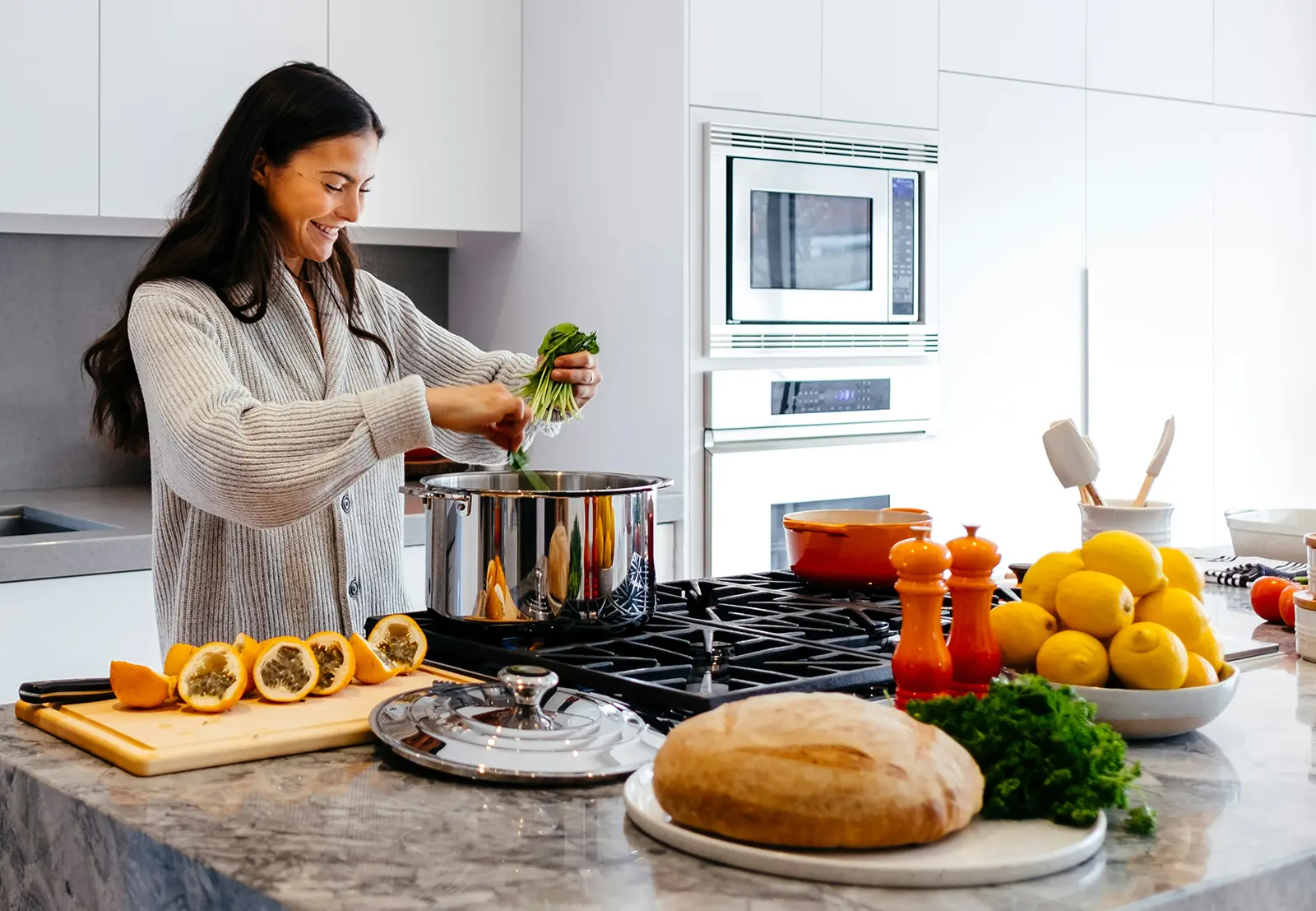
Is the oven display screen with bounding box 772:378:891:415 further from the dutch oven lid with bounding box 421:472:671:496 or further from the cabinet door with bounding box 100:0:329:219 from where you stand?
the dutch oven lid with bounding box 421:472:671:496

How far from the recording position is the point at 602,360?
3.08 meters

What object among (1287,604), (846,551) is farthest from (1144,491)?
(846,551)

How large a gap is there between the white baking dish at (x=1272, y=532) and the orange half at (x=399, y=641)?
1337mm

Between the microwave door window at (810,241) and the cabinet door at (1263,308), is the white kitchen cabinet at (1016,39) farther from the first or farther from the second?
the cabinet door at (1263,308)

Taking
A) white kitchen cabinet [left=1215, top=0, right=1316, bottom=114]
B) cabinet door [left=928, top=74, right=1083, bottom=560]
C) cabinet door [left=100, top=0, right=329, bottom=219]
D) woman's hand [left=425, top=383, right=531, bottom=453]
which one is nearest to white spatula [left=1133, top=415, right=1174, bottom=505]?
woman's hand [left=425, top=383, right=531, bottom=453]

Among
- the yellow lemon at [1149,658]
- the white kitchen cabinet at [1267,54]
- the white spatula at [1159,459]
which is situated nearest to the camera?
the yellow lemon at [1149,658]

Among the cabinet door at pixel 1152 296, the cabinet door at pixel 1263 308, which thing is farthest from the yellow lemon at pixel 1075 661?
the cabinet door at pixel 1263 308

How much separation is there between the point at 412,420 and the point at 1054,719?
843mm

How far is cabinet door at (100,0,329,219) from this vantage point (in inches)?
106

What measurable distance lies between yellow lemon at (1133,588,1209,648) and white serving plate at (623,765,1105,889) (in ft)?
1.05

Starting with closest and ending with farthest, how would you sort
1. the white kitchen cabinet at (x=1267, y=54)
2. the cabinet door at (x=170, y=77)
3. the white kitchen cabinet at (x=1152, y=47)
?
the cabinet door at (x=170, y=77) → the white kitchen cabinet at (x=1152, y=47) → the white kitchen cabinet at (x=1267, y=54)

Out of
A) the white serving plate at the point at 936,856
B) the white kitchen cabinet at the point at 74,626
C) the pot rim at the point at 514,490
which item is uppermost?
the pot rim at the point at 514,490

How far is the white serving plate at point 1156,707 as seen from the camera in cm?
115

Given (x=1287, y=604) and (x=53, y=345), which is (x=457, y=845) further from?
(x=53, y=345)
